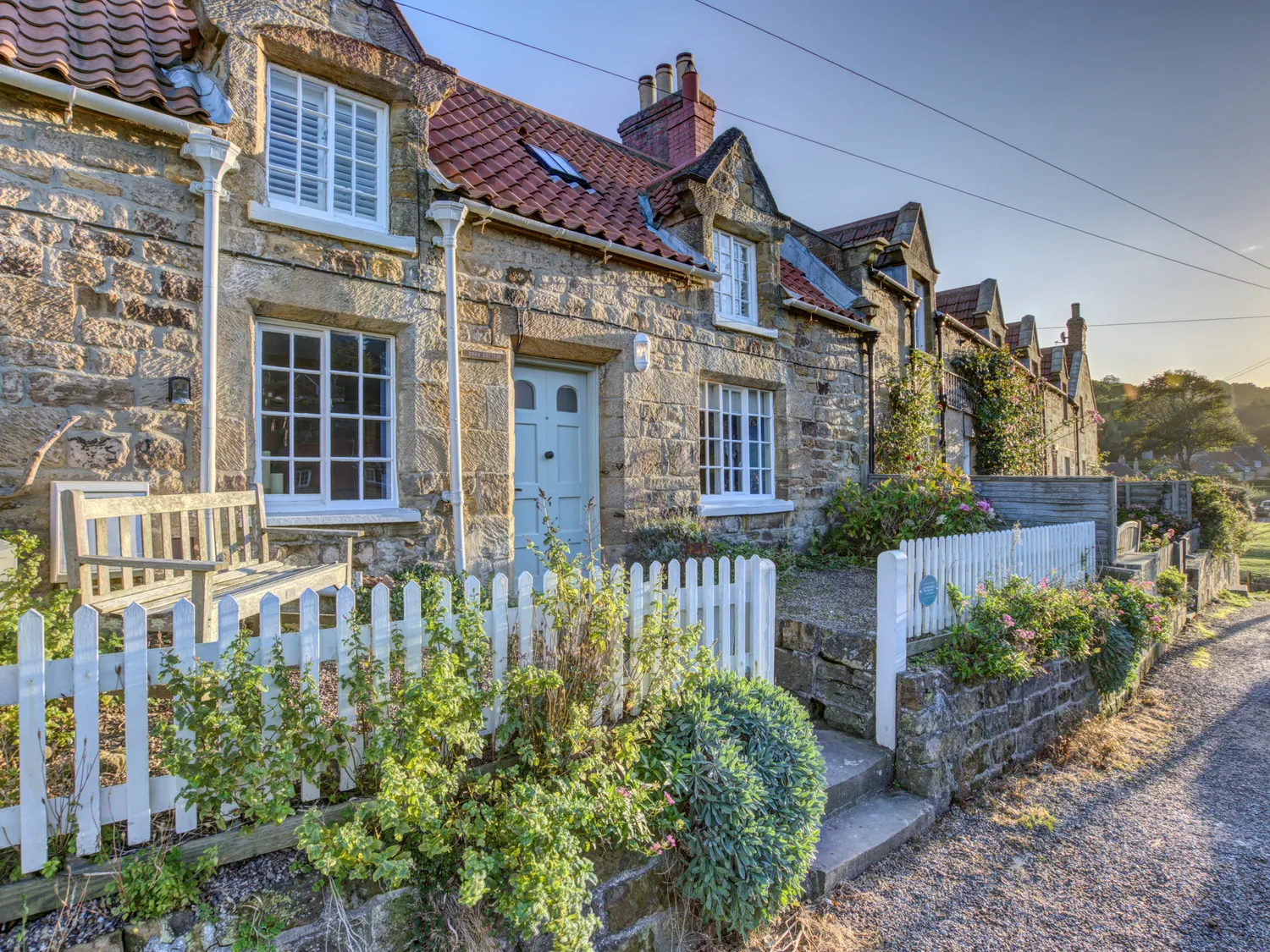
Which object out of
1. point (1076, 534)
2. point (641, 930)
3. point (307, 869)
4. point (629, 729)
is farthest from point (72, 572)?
point (1076, 534)

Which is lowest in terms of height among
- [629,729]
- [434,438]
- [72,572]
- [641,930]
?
[641,930]

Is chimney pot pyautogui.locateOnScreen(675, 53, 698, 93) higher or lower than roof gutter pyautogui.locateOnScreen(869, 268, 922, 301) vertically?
higher

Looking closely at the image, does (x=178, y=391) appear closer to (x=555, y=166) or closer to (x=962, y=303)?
(x=555, y=166)

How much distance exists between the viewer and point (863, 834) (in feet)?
12.4

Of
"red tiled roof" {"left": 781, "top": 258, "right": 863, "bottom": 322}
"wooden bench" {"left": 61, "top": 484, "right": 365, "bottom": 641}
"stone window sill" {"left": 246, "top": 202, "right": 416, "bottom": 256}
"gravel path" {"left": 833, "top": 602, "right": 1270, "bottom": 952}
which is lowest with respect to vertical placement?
"gravel path" {"left": 833, "top": 602, "right": 1270, "bottom": 952}

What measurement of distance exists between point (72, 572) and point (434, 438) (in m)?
2.87

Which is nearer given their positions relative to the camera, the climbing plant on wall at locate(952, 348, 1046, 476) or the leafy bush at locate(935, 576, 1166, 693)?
the leafy bush at locate(935, 576, 1166, 693)

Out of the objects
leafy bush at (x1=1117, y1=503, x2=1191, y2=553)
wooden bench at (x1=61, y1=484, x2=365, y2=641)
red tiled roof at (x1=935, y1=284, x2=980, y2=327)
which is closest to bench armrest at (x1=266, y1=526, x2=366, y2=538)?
wooden bench at (x1=61, y1=484, x2=365, y2=641)

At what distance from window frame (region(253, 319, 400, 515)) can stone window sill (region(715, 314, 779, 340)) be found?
401cm

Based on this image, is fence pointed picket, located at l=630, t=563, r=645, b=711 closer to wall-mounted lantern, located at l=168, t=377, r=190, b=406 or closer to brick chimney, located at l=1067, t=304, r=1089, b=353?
wall-mounted lantern, located at l=168, t=377, r=190, b=406

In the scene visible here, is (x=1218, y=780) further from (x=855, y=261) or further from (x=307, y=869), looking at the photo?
(x=855, y=261)

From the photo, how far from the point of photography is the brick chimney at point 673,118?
1122cm

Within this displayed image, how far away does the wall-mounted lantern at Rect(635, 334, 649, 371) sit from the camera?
719 centimetres

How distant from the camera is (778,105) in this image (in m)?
9.47
